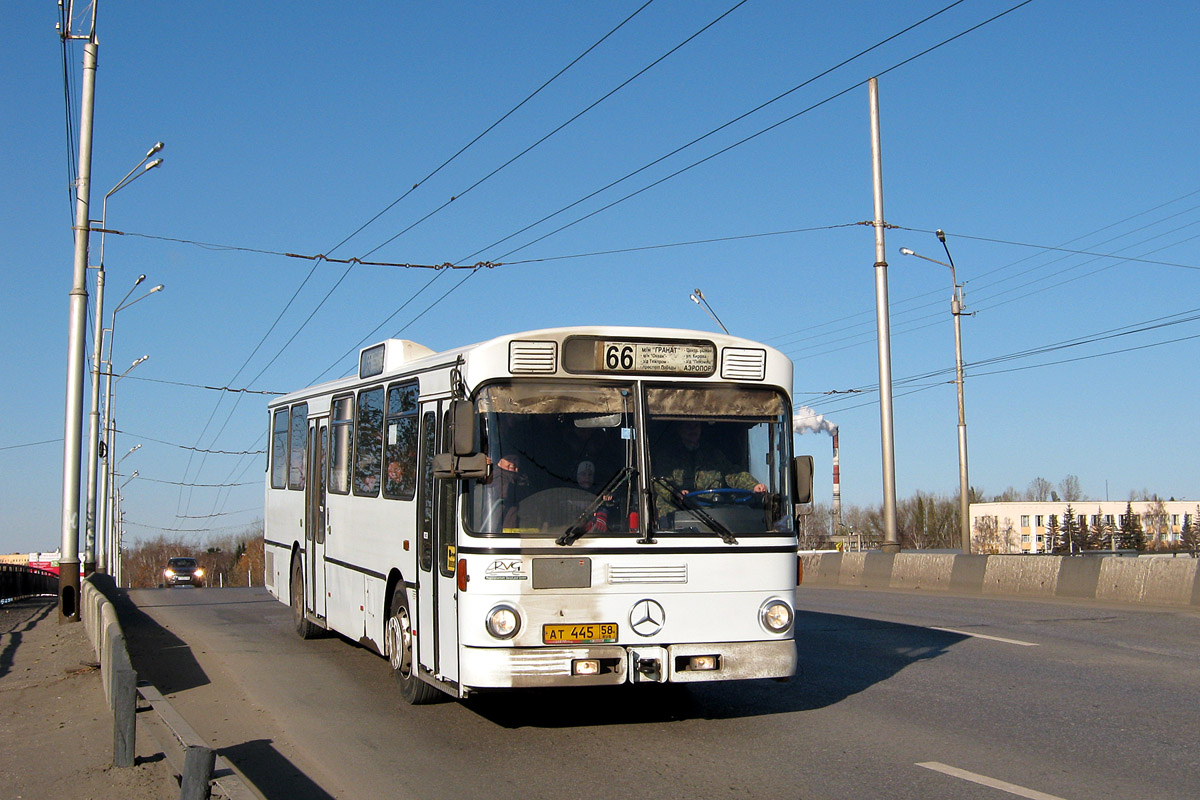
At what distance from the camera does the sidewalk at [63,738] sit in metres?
7.19

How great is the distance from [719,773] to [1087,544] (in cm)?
12101

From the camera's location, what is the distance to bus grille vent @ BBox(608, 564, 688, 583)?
26.2 feet

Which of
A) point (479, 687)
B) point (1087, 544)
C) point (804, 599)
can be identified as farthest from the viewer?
point (1087, 544)

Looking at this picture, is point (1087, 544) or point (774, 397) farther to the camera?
point (1087, 544)

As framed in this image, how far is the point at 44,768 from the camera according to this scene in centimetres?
786

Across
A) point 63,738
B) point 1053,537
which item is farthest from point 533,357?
point 1053,537

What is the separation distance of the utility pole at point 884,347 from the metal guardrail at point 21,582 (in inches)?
875

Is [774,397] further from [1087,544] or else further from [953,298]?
[1087,544]

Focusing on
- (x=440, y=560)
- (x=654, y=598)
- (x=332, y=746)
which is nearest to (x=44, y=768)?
(x=332, y=746)

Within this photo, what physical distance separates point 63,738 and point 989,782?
6813 millimetres

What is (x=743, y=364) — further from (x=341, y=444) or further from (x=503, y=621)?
Result: (x=341, y=444)

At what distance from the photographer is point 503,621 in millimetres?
7828

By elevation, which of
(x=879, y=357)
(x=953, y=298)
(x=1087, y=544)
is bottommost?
(x=1087, y=544)

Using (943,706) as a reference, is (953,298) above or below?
above
